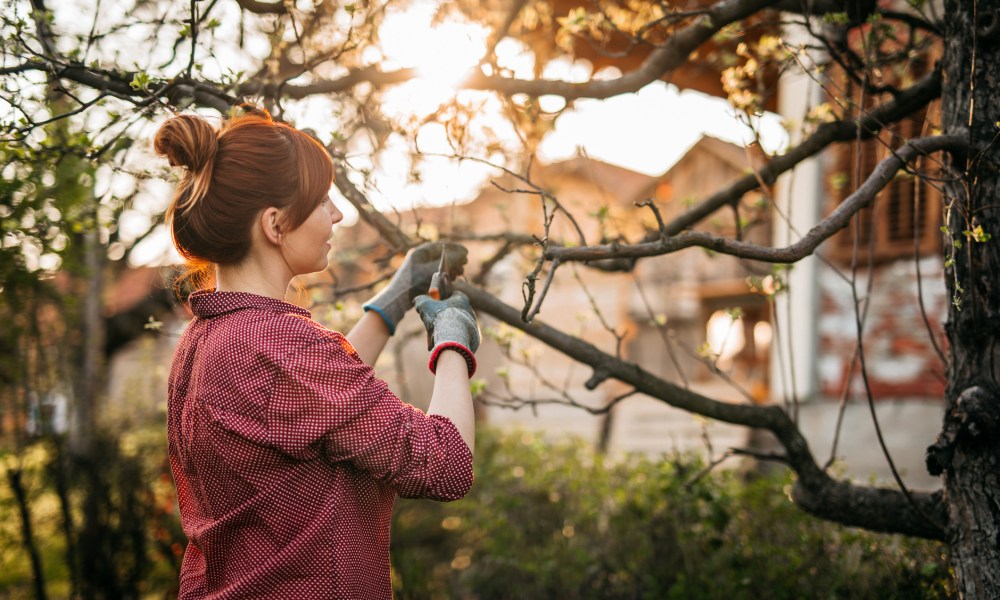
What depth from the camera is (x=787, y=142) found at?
3186 millimetres

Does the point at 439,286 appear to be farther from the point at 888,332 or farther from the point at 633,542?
the point at 888,332

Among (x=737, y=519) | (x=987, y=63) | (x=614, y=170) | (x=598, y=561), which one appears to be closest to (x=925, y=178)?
(x=987, y=63)

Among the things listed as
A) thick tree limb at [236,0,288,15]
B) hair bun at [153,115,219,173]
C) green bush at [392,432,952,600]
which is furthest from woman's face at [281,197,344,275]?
green bush at [392,432,952,600]

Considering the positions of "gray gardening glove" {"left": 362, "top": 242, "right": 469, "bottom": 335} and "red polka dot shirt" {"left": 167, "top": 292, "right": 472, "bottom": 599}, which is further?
"gray gardening glove" {"left": 362, "top": 242, "right": 469, "bottom": 335}

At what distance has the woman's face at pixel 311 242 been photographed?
1.65 metres

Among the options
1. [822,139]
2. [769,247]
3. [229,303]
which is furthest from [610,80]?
[229,303]

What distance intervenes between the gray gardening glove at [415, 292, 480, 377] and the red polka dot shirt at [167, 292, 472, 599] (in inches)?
7.2

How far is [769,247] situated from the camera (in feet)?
6.73

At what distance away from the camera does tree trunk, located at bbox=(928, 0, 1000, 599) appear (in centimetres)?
215

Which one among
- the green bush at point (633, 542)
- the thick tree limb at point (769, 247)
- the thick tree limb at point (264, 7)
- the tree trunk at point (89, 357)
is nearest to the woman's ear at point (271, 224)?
the thick tree limb at point (769, 247)

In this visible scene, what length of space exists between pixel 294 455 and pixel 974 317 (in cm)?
208

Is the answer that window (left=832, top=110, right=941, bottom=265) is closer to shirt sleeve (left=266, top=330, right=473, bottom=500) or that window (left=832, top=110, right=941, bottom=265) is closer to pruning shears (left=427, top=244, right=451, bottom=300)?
pruning shears (left=427, top=244, right=451, bottom=300)

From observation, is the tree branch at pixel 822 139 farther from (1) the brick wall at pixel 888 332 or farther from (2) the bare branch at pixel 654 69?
(1) the brick wall at pixel 888 332

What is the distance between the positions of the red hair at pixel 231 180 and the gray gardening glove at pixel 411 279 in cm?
48
